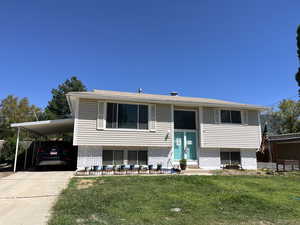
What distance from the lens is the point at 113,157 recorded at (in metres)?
11.1

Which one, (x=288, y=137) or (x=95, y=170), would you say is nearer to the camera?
(x=95, y=170)

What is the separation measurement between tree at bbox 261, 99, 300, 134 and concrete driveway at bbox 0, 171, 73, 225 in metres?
34.1

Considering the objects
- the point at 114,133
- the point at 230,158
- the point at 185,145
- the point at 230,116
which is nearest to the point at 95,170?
the point at 114,133

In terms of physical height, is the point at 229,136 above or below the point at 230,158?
above

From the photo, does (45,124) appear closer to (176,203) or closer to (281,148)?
(176,203)

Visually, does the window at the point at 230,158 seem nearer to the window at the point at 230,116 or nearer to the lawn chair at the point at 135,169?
the window at the point at 230,116

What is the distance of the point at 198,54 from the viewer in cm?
1577

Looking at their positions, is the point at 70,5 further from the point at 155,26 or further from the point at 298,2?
the point at 298,2

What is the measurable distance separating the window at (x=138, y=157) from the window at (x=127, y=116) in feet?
4.73

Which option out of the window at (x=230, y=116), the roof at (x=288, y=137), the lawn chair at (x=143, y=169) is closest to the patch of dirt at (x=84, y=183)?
the lawn chair at (x=143, y=169)

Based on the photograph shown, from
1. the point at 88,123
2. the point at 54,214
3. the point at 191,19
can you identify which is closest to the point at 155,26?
the point at 191,19

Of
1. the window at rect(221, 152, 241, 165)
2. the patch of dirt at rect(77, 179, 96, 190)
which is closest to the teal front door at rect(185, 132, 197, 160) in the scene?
the window at rect(221, 152, 241, 165)

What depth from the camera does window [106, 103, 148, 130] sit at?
11086 mm

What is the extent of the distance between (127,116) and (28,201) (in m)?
6.80
